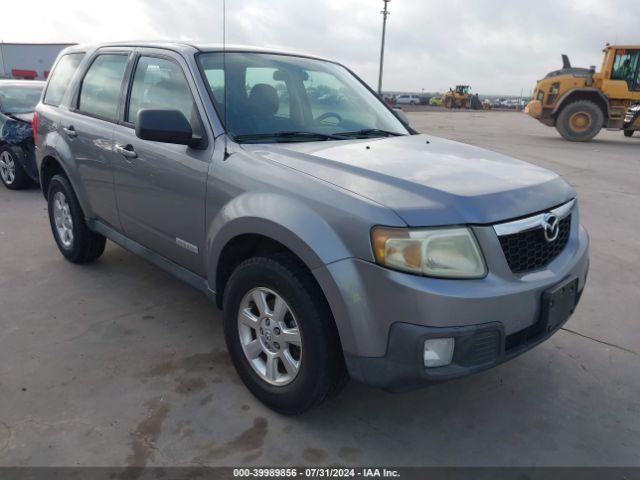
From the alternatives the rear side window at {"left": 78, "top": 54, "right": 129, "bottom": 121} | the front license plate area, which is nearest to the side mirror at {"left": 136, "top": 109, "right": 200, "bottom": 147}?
the rear side window at {"left": 78, "top": 54, "right": 129, "bottom": 121}

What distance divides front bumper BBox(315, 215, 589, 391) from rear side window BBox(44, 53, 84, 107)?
3288mm

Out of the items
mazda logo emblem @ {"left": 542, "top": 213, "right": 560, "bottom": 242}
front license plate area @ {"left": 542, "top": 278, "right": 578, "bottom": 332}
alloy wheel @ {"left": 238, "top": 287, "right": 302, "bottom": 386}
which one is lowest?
alloy wheel @ {"left": 238, "top": 287, "right": 302, "bottom": 386}

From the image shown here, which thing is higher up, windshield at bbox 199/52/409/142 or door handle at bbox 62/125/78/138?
windshield at bbox 199/52/409/142

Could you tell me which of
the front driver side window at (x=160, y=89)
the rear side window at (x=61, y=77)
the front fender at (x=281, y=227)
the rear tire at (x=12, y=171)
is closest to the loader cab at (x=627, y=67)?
the rear tire at (x=12, y=171)

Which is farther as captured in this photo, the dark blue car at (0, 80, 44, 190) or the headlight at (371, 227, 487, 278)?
the dark blue car at (0, 80, 44, 190)

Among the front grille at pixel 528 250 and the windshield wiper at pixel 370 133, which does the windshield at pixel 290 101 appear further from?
the front grille at pixel 528 250

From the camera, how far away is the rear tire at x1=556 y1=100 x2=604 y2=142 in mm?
15633

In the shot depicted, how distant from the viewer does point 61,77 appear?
4.38 meters

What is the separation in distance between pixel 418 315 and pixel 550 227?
2.79 feet

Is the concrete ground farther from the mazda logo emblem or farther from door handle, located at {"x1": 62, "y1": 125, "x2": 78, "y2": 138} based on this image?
door handle, located at {"x1": 62, "y1": 125, "x2": 78, "y2": 138}

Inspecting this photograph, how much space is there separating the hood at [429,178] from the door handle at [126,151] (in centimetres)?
97

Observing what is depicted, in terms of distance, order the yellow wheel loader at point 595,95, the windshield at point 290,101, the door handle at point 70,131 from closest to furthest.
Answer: the windshield at point 290,101 → the door handle at point 70,131 → the yellow wheel loader at point 595,95

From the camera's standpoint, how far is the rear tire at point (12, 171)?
722 cm

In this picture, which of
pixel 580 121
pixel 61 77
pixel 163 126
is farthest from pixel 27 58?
pixel 163 126
